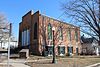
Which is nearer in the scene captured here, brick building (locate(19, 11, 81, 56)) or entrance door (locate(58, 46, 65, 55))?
brick building (locate(19, 11, 81, 56))

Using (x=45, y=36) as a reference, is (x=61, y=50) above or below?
below

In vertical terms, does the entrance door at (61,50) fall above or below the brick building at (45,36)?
below

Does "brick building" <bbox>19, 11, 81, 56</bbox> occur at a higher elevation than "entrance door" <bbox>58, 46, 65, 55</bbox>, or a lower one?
higher

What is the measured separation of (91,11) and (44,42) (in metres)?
24.5

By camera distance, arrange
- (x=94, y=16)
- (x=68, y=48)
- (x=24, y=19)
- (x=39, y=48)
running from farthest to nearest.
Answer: (x=24, y=19), (x=68, y=48), (x=39, y=48), (x=94, y=16)

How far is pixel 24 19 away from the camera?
222ft

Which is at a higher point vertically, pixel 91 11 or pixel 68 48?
pixel 91 11

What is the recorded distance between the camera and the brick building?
2215 inches

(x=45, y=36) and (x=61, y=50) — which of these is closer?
(x=45, y=36)

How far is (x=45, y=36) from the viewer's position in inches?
2235

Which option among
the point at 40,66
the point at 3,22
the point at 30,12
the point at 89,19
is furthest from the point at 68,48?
the point at 40,66

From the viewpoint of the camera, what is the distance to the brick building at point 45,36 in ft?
185

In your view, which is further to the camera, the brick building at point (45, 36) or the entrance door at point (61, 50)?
the entrance door at point (61, 50)

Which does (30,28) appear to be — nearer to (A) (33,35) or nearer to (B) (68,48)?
(A) (33,35)
